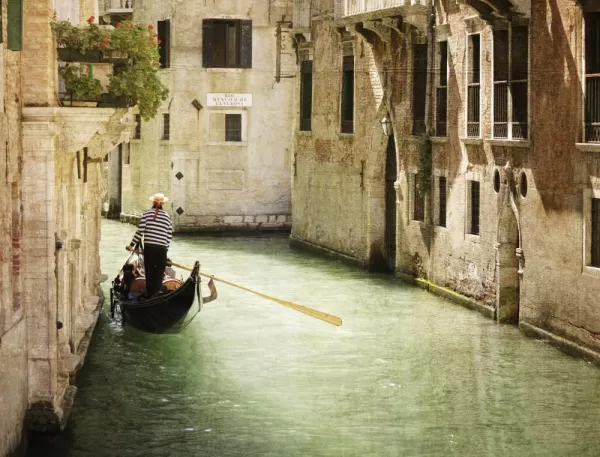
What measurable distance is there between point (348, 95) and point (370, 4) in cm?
301

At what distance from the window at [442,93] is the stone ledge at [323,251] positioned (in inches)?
138

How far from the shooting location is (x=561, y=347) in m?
13.4

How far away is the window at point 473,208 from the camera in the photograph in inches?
648

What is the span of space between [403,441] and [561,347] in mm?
3951

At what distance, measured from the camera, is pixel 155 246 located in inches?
545

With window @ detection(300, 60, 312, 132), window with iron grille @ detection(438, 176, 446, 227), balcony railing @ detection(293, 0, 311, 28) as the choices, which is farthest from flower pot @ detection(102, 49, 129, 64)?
window @ detection(300, 60, 312, 132)

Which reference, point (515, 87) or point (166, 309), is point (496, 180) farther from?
point (166, 309)

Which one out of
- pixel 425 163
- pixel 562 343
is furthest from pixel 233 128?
pixel 562 343

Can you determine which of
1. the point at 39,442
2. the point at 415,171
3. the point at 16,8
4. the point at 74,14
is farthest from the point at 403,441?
the point at 415,171

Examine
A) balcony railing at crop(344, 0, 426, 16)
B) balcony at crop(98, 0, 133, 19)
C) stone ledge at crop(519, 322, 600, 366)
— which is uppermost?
balcony at crop(98, 0, 133, 19)

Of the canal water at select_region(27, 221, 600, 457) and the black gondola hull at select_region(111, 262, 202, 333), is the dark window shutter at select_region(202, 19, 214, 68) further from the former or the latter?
the black gondola hull at select_region(111, 262, 202, 333)

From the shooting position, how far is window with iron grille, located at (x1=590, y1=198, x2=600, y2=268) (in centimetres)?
1285

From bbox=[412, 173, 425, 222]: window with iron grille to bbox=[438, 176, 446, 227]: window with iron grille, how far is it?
514mm

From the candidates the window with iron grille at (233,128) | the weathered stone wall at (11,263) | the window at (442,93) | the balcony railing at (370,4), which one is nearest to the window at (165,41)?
the window with iron grille at (233,128)
